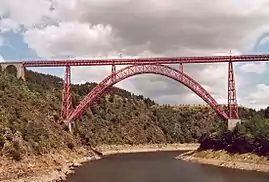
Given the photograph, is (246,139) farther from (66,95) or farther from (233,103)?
(66,95)

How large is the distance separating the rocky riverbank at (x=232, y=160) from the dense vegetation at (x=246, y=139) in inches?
44.0

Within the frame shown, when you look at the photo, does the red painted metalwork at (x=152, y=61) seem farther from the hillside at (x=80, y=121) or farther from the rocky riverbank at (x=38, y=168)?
the rocky riverbank at (x=38, y=168)

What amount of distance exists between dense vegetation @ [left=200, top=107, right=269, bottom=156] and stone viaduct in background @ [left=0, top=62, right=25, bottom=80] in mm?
42270

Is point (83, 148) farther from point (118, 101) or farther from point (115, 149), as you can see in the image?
point (118, 101)

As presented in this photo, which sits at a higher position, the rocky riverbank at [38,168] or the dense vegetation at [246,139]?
the dense vegetation at [246,139]

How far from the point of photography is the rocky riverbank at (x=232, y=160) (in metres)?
70.6

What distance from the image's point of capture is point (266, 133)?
245ft

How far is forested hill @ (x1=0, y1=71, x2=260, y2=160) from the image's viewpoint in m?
66.9

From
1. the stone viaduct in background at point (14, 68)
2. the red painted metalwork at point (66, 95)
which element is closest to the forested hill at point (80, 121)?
the red painted metalwork at point (66, 95)

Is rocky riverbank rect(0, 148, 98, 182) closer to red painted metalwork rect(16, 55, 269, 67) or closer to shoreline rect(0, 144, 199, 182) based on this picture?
shoreline rect(0, 144, 199, 182)

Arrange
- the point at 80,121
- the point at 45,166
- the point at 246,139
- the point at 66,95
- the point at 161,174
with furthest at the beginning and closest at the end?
the point at 80,121, the point at 66,95, the point at 246,139, the point at 161,174, the point at 45,166

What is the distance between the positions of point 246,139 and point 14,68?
5191 centimetres

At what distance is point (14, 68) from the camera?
10156cm

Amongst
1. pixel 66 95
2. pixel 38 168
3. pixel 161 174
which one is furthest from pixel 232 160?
pixel 66 95
